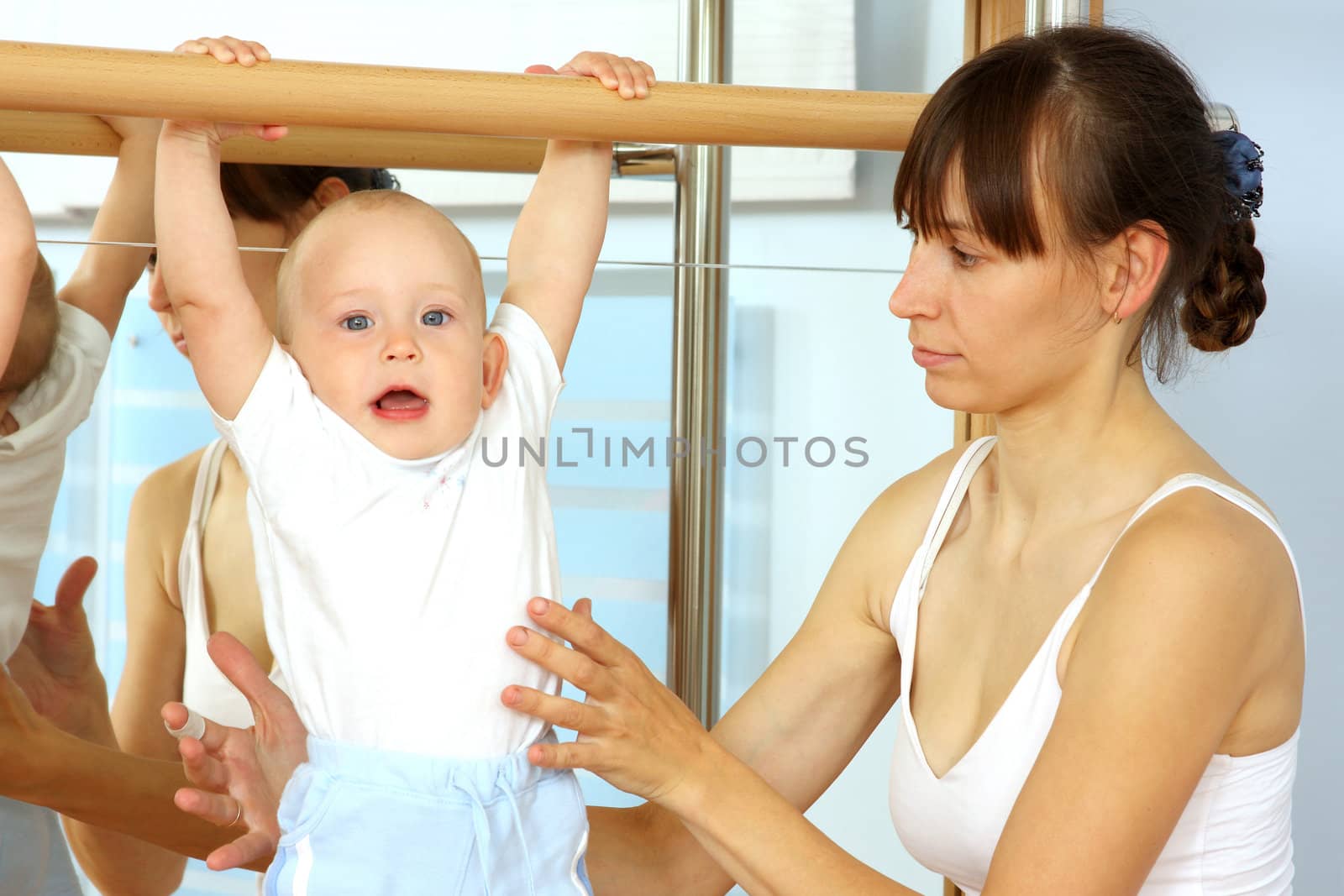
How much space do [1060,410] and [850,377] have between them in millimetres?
395

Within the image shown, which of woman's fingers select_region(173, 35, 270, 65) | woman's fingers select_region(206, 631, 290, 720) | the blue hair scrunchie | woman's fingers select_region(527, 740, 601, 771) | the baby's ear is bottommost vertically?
woman's fingers select_region(527, 740, 601, 771)

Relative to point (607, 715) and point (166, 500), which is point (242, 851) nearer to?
point (607, 715)

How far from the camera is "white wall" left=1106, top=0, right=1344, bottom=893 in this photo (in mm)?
1858

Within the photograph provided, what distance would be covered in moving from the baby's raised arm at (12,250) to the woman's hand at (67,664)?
0.46 metres

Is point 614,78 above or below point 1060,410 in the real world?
above

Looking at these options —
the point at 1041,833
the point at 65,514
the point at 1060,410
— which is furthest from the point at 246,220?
the point at 1041,833

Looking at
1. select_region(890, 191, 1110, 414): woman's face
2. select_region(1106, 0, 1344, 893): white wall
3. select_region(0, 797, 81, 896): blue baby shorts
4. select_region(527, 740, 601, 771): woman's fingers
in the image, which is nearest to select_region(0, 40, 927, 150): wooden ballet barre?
select_region(890, 191, 1110, 414): woman's face

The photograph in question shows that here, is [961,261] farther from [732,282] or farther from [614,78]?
[732,282]

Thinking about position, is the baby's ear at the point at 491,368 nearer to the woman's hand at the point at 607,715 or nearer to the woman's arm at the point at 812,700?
the woman's hand at the point at 607,715

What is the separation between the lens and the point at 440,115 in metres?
0.92

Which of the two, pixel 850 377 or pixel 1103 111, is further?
pixel 850 377

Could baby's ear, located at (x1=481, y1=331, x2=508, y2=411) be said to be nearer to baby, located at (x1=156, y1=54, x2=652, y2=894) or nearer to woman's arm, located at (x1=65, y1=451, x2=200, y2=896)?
baby, located at (x1=156, y1=54, x2=652, y2=894)

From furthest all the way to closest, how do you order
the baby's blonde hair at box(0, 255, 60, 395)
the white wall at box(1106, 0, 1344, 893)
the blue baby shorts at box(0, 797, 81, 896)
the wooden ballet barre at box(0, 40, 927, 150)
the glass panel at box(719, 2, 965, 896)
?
the white wall at box(1106, 0, 1344, 893) → the glass panel at box(719, 2, 965, 896) → the blue baby shorts at box(0, 797, 81, 896) → the baby's blonde hair at box(0, 255, 60, 395) → the wooden ballet barre at box(0, 40, 927, 150)

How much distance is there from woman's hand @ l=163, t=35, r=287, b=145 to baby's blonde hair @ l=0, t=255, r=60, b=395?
310mm
